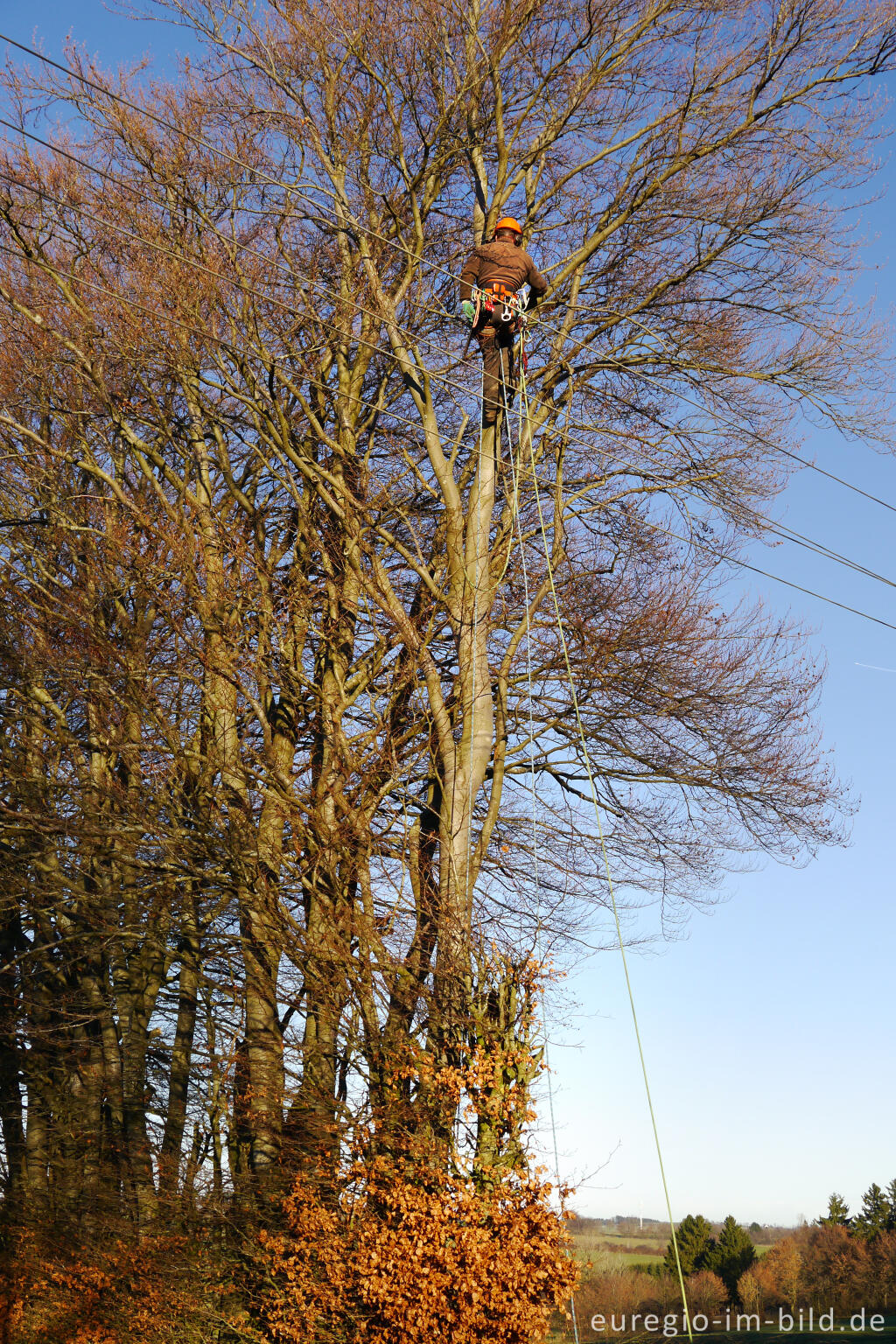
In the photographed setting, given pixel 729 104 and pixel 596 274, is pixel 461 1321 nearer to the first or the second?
pixel 596 274

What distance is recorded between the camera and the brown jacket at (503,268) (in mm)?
8938

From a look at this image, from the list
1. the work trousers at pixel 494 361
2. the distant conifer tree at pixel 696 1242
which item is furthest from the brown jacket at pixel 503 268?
→ the distant conifer tree at pixel 696 1242

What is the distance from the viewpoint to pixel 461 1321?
6617mm

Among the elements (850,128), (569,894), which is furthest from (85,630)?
(850,128)

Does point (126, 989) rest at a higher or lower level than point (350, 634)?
lower

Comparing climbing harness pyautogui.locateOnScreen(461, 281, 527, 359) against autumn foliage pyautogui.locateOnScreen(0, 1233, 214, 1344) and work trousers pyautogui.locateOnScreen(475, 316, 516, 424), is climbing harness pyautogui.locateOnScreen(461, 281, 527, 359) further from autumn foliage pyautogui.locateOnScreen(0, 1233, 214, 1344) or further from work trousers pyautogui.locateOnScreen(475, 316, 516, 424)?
autumn foliage pyautogui.locateOnScreen(0, 1233, 214, 1344)

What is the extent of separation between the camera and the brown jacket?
8.94 meters

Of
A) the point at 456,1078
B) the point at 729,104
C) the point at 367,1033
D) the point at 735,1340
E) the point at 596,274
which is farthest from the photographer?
the point at 735,1340

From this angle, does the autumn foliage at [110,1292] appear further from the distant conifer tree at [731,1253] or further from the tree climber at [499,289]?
the distant conifer tree at [731,1253]

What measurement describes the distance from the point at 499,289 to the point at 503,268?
202 millimetres

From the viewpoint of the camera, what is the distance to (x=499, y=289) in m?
8.89

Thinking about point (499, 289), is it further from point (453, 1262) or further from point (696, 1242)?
point (696, 1242)

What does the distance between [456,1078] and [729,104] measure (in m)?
9.59

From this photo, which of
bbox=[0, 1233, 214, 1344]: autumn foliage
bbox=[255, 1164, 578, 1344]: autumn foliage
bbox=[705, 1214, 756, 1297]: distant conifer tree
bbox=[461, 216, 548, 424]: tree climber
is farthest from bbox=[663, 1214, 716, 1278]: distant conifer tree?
bbox=[461, 216, 548, 424]: tree climber
